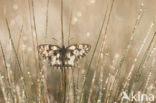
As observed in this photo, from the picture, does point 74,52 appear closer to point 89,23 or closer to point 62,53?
point 62,53

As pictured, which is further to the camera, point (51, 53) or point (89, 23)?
point (89, 23)

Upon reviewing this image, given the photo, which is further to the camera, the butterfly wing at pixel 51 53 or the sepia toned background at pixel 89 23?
the sepia toned background at pixel 89 23

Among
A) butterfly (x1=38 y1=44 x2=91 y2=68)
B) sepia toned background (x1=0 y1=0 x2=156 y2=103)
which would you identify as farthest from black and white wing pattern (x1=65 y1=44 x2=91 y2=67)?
sepia toned background (x1=0 y1=0 x2=156 y2=103)

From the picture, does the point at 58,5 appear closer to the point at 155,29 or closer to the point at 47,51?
the point at 47,51

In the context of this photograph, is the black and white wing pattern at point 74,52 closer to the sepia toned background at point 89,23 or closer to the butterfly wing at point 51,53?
the butterfly wing at point 51,53

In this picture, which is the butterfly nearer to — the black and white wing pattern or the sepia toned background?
the black and white wing pattern

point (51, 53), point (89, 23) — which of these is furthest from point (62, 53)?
point (89, 23)

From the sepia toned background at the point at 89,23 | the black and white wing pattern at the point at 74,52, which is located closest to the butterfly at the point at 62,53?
the black and white wing pattern at the point at 74,52
